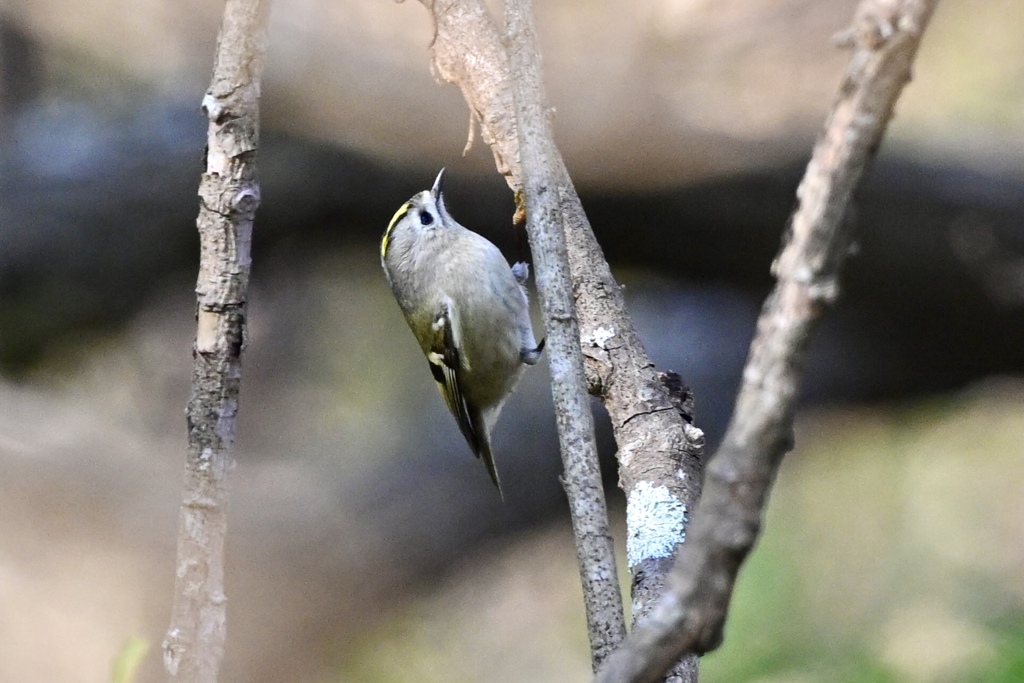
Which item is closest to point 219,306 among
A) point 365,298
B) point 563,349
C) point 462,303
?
point 563,349

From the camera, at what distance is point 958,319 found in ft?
8.57

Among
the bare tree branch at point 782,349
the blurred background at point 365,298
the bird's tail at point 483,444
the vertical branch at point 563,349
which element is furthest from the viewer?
the blurred background at point 365,298

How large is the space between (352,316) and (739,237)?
4.44 feet

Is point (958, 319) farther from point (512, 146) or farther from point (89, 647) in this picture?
point (89, 647)

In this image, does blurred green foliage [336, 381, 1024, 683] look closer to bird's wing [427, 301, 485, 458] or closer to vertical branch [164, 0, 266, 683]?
bird's wing [427, 301, 485, 458]

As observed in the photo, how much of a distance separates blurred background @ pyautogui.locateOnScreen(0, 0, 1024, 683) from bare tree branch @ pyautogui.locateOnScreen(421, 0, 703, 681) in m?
0.91

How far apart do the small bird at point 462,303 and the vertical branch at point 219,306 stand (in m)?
1.34

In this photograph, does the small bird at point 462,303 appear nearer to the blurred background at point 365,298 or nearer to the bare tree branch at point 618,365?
the blurred background at point 365,298

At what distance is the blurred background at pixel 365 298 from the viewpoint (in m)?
2.48

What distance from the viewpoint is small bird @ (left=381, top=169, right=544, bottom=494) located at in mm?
2322

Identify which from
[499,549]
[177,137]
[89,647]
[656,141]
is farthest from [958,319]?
[89,647]

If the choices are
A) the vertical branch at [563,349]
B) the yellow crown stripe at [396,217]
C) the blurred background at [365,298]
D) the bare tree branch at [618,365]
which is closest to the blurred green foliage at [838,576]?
the blurred background at [365,298]

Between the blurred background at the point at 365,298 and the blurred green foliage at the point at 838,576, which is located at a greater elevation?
the blurred background at the point at 365,298

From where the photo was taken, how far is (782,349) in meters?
0.52
